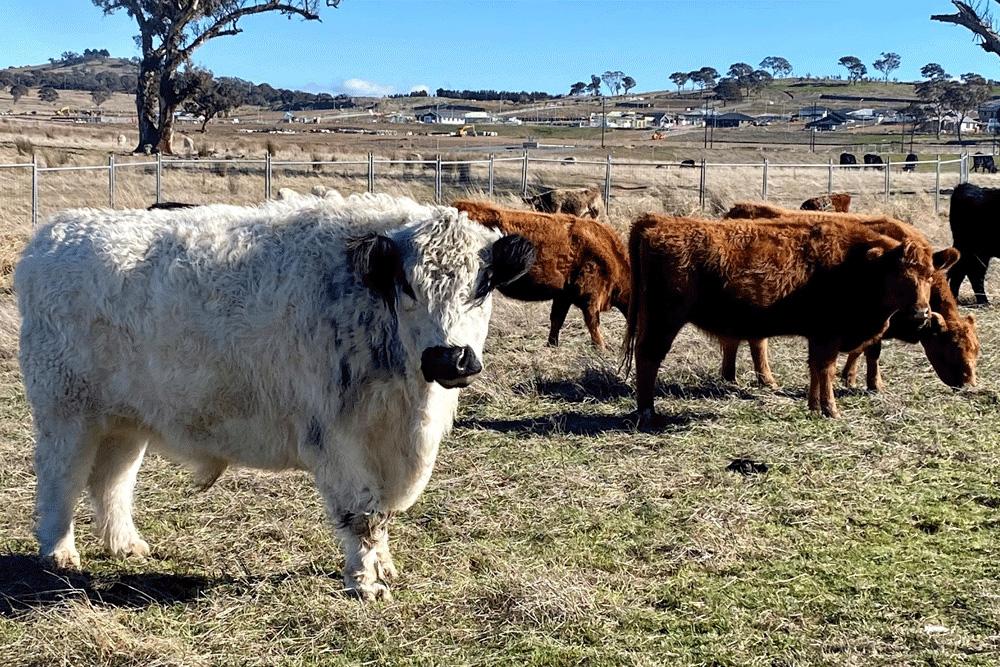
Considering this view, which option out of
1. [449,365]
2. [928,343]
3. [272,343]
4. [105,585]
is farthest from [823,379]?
[105,585]

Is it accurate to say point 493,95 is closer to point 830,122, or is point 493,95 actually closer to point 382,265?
point 830,122

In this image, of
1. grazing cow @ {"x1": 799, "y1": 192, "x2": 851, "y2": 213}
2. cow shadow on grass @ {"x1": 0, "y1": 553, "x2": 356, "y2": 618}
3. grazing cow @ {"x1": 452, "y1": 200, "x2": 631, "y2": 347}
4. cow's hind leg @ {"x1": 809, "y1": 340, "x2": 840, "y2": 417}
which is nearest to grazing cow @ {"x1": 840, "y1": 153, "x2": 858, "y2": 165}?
grazing cow @ {"x1": 799, "y1": 192, "x2": 851, "y2": 213}

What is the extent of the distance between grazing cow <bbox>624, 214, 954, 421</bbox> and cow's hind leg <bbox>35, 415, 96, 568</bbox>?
4559 millimetres

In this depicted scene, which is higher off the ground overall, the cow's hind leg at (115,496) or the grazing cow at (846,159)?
the grazing cow at (846,159)

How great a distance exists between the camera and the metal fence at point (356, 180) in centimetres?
2331

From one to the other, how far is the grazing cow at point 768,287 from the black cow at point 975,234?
6158mm

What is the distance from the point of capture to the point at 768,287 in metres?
8.66

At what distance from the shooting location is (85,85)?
149 m

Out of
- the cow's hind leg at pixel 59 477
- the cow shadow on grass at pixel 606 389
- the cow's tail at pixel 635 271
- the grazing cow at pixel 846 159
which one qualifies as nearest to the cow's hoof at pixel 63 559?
the cow's hind leg at pixel 59 477

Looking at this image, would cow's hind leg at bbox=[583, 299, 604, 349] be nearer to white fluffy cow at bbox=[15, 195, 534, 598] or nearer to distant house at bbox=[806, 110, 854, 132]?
white fluffy cow at bbox=[15, 195, 534, 598]

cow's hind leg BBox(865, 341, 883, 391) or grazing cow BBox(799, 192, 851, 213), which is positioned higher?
grazing cow BBox(799, 192, 851, 213)

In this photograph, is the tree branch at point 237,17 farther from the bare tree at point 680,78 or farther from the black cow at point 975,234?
the bare tree at point 680,78

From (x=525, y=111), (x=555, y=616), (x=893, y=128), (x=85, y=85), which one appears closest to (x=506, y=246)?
(x=555, y=616)

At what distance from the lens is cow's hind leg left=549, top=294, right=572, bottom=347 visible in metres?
11.7
